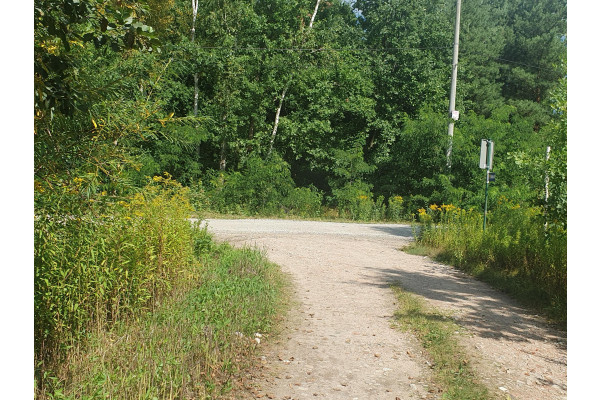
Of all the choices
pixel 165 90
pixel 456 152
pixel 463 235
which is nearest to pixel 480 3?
pixel 456 152

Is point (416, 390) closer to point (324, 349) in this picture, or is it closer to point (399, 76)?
point (324, 349)

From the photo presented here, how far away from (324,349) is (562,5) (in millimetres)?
20108

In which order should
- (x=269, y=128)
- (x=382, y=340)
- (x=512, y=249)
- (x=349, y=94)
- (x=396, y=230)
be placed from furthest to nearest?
(x=349, y=94), (x=269, y=128), (x=396, y=230), (x=512, y=249), (x=382, y=340)

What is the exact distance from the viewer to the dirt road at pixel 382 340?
3.33 m

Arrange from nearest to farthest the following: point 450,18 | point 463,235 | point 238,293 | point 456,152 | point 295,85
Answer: point 238,293, point 463,235, point 456,152, point 295,85, point 450,18

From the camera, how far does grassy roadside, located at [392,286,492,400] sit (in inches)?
131

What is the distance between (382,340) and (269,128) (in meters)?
15.6

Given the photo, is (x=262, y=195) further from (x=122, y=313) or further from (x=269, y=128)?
(x=122, y=313)

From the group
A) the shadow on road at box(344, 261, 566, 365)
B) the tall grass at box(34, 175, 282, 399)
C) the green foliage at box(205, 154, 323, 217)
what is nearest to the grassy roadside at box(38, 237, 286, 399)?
the tall grass at box(34, 175, 282, 399)

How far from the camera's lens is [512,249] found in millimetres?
7309

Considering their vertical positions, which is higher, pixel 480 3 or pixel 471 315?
pixel 480 3

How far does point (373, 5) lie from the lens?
2247 cm

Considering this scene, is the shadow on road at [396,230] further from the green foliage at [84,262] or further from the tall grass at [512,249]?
the green foliage at [84,262]

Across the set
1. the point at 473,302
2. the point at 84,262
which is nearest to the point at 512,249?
the point at 473,302
